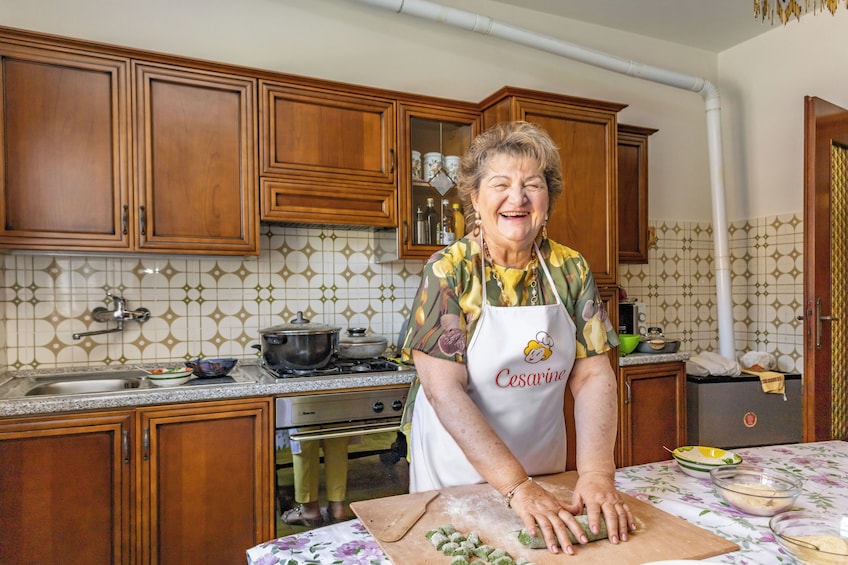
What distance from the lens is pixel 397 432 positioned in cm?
238

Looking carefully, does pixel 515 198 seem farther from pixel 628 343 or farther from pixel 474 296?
pixel 628 343

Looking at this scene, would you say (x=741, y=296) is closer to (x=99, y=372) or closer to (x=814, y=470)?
(x=814, y=470)

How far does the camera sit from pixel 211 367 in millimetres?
2270

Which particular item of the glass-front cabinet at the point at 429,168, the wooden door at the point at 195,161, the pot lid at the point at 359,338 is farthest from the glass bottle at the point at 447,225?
the wooden door at the point at 195,161

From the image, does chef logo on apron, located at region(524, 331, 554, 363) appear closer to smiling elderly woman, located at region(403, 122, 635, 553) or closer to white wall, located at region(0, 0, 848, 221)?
smiling elderly woman, located at region(403, 122, 635, 553)

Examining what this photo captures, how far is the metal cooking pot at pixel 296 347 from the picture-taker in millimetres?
2307

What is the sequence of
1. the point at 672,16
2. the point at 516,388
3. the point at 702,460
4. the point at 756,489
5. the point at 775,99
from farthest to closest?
the point at 775,99, the point at 672,16, the point at 516,388, the point at 702,460, the point at 756,489

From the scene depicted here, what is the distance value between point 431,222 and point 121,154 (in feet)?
4.54

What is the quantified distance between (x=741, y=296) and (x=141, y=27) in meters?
3.96

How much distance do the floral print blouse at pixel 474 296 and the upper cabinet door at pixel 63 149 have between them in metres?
1.50

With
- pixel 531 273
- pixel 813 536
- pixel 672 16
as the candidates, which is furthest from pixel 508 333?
pixel 672 16

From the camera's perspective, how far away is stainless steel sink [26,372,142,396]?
2.21 m

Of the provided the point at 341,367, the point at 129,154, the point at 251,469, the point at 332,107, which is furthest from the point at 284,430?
the point at 332,107

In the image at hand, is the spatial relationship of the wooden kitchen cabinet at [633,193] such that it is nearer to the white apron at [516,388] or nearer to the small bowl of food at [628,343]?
the small bowl of food at [628,343]
